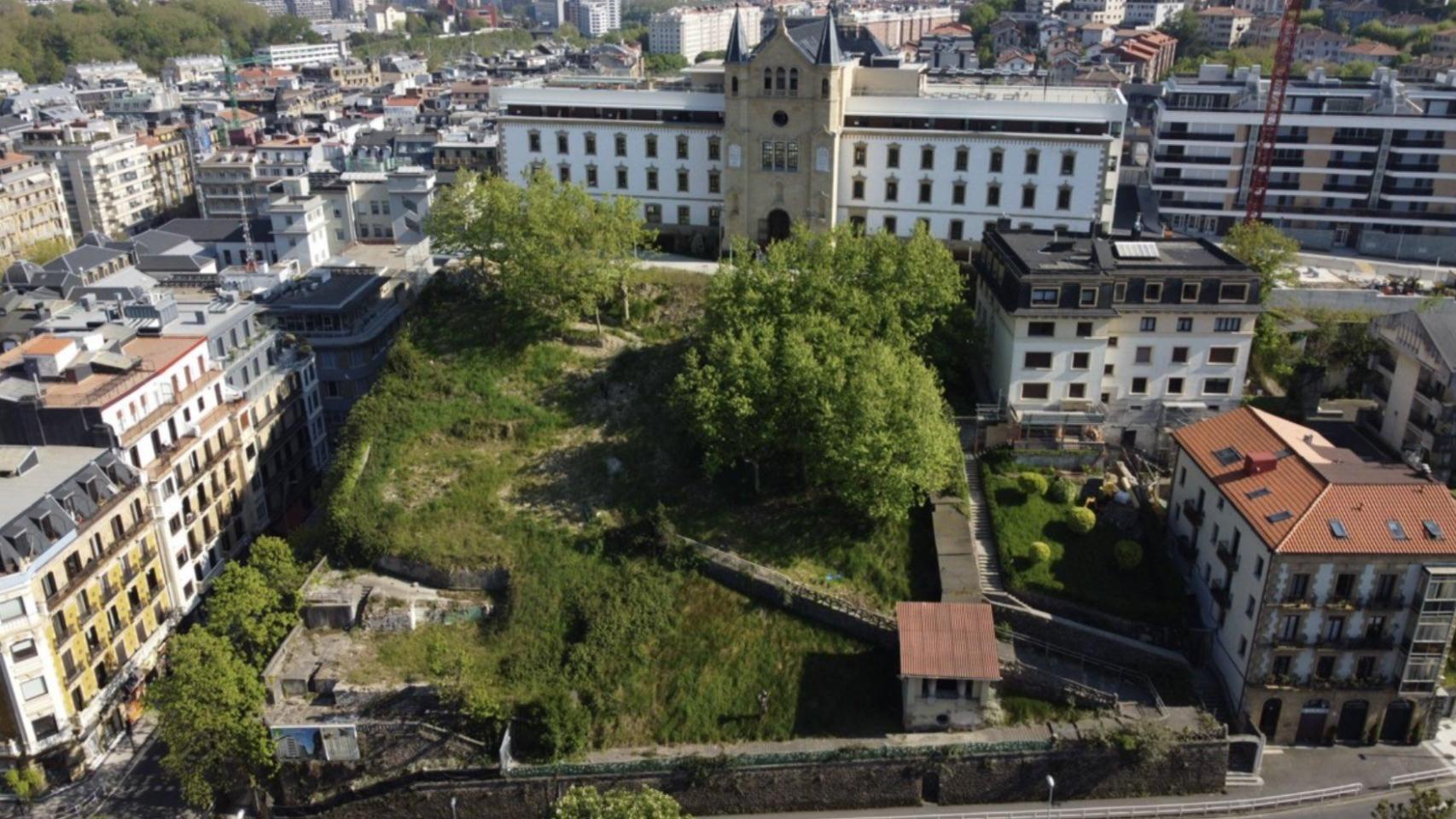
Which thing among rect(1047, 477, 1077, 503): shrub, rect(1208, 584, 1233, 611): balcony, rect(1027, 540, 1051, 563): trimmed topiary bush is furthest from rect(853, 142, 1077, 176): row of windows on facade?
rect(1208, 584, 1233, 611): balcony

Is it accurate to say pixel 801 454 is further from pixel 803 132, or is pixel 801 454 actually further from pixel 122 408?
pixel 122 408

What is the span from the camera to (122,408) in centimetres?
5934

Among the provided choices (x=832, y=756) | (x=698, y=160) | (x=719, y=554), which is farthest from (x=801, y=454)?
(x=698, y=160)

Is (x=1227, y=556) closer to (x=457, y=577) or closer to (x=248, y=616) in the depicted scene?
(x=457, y=577)

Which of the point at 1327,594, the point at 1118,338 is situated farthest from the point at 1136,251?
the point at 1327,594

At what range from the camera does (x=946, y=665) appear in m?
51.2

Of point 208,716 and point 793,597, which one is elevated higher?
point 793,597

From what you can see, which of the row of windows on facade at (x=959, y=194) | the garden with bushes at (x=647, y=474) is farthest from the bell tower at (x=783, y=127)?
the garden with bushes at (x=647, y=474)

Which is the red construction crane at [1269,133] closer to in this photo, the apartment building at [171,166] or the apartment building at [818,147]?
the apartment building at [818,147]

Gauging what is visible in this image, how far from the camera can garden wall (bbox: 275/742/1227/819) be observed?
51.1 meters

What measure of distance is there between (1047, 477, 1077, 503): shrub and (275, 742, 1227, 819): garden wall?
15.4m

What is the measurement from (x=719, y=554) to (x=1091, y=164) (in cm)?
4543

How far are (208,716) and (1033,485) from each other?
4449cm

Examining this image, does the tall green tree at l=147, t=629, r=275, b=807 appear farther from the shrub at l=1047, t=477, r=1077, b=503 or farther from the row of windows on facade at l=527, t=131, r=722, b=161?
the row of windows on facade at l=527, t=131, r=722, b=161
